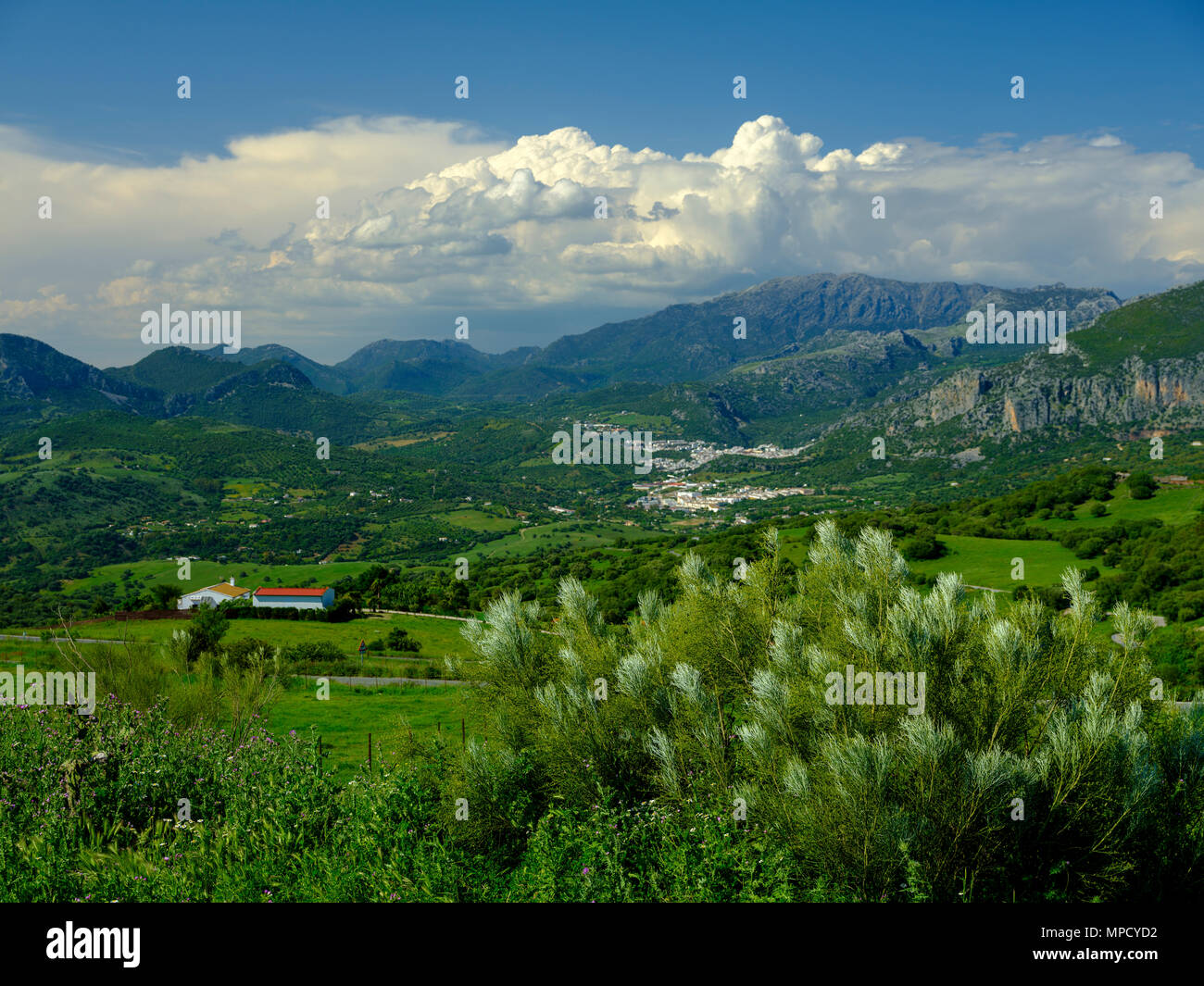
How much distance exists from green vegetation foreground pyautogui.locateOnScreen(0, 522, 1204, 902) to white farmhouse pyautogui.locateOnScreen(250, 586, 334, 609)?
1987 inches

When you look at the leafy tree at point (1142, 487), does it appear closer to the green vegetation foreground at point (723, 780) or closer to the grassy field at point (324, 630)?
the grassy field at point (324, 630)

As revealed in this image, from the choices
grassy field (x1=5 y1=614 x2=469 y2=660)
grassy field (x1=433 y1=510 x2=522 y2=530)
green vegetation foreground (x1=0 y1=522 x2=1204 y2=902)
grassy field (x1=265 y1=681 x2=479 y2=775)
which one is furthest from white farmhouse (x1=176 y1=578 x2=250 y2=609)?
grassy field (x1=433 y1=510 x2=522 y2=530)

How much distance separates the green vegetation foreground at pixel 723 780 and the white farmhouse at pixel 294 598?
5046 centimetres

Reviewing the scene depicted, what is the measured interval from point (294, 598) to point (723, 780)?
60077 millimetres

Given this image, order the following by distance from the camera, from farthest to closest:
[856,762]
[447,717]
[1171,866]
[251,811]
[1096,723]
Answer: [447,717]
[251,811]
[1171,866]
[1096,723]
[856,762]

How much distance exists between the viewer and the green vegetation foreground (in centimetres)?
704

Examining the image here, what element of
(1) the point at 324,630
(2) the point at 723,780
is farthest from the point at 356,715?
(1) the point at 324,630

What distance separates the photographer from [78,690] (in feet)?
48.3
